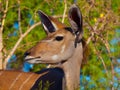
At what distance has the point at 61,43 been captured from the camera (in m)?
6.27

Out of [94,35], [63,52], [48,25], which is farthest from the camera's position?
[94,35]

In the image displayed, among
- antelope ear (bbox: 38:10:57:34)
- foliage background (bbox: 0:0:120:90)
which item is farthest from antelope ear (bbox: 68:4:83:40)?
foliage background (bbox: 0:0:120:90)

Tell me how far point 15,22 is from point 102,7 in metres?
4.70

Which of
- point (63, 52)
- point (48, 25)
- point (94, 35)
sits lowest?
point (94, 35)

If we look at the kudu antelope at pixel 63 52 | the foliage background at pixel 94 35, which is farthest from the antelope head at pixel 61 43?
the foliage background at pixel 94 35

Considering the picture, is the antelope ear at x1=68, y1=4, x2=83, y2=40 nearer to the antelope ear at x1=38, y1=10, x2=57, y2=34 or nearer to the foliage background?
the antelope ear at x1=38, y1=10, x2=57, y2=34

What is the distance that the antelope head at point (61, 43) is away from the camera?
20.1ft

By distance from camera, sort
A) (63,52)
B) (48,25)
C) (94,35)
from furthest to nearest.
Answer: (94,35) < (48,25) < (63,52)

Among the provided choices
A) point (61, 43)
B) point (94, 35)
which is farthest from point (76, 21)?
point (94, 35)

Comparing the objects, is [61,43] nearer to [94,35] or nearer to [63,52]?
[63,52]

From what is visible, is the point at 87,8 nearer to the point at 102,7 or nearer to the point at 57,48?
the point at 102,7

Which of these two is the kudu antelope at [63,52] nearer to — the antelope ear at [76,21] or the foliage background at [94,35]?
the antelope ear at [76,21]

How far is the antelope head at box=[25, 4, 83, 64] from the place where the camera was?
6.11m

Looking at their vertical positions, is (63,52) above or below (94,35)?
above
